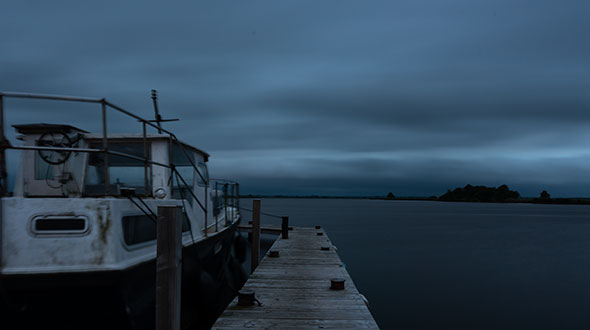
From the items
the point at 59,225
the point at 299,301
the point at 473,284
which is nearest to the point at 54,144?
the point at 59,225

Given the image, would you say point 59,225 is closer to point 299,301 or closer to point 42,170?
point 42,170

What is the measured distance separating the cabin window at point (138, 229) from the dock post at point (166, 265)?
1.25m

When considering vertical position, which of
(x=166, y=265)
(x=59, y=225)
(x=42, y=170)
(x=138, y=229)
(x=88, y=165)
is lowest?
(x=166, y=265)

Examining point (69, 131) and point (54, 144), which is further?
point (69, 131)

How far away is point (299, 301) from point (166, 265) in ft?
9.81

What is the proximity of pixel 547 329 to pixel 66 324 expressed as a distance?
11.6m

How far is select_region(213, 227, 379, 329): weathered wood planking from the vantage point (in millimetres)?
5675

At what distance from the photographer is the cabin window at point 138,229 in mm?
5547

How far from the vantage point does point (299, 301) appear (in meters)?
6.75

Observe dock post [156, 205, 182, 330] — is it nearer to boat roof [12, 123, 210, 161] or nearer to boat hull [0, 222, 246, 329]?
boat hull [0, 222, 246, 329]

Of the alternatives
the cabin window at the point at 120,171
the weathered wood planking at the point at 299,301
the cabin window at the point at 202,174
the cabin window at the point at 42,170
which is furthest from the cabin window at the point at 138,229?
the cabin window at the point at 202,174

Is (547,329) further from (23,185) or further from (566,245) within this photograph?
(566,245)

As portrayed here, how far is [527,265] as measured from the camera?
64.5 ft

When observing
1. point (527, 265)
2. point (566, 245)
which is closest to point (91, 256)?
point (527, 265)
